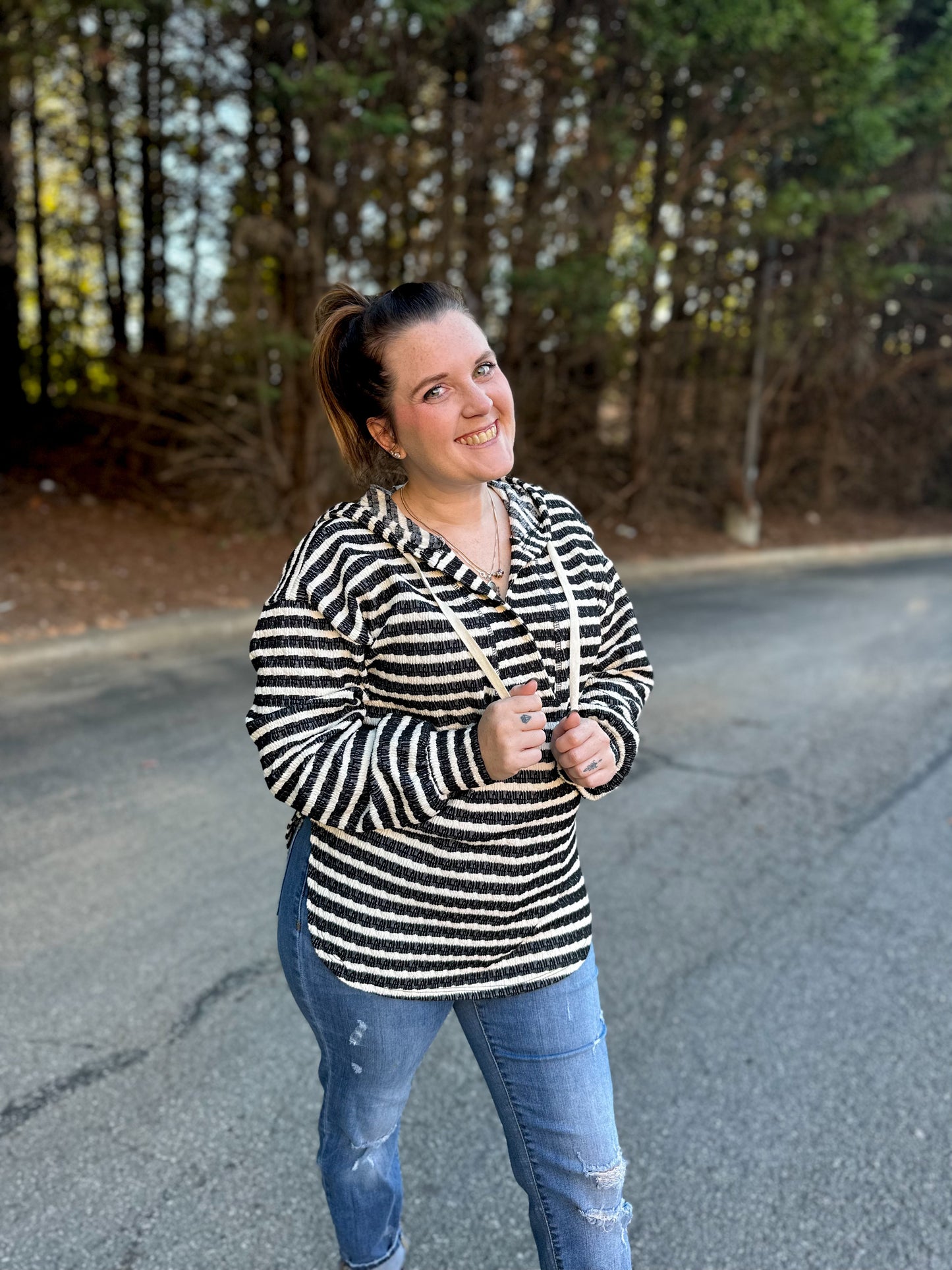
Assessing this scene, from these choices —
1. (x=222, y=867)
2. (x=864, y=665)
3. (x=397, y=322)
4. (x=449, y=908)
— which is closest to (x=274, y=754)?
(x=449, y=908)

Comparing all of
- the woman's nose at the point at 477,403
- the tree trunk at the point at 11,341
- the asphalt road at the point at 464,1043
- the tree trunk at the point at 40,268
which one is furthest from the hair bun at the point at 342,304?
the tree trunk at the point at 40,268

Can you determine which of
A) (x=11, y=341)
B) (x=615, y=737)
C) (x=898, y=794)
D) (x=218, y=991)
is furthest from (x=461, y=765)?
(x=11, y=341)

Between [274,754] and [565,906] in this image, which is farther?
[565,906]

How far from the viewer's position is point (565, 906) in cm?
175

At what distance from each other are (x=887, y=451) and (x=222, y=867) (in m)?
20.4

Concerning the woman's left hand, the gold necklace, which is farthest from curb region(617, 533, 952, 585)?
the woman's left hand

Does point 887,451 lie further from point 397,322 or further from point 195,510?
point 397,322

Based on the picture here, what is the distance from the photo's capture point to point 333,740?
1.60 m

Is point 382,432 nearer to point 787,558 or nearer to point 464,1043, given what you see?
point 464,1043

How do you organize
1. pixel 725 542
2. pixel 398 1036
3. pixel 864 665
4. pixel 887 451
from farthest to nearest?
pixel 887 451 → pixel 725 542 → pixel 864 665 → pixel 398 1036

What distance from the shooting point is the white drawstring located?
1632mm

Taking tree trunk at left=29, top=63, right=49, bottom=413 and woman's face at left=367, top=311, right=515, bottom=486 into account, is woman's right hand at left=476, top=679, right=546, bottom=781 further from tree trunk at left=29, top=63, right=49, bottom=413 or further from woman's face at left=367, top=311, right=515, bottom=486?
tree trunk at left=29, top=63, right=49, bottom=413

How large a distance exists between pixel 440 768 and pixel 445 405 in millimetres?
594

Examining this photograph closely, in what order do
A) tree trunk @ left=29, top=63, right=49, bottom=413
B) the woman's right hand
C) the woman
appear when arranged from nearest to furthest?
the woman's right hand, the woman, tree trunk @ left=29, top=63, right=49, bottom=413
